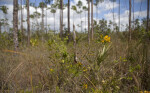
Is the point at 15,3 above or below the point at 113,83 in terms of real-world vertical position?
above

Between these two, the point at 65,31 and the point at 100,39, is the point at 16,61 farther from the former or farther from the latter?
the point at 65,31

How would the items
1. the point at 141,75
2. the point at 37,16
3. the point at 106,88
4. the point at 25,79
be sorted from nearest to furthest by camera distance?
the point at 106,88 → the point at 141,75 → the point at 25,79 → the point at 37,16

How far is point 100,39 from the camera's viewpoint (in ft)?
5.04

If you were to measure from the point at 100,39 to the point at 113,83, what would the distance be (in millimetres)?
648

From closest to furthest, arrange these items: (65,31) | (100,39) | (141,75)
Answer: (100,39)
(141,75)
(65,31)

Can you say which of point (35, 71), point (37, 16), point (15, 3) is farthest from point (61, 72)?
point (37, 16)

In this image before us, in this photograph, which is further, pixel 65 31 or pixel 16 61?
pixel 65 31

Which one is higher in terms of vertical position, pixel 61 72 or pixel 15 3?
pixel 15 3

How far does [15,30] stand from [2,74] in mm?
2799

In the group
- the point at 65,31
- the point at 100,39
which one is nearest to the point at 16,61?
the point at 100,39

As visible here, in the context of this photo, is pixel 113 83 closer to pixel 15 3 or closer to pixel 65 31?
pixel 15 3

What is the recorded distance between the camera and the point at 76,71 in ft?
4.49

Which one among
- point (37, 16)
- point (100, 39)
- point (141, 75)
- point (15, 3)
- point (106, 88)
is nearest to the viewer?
point (106, 88)

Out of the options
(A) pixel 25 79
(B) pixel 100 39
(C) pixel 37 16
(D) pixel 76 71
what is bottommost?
(A) pixel 25 79
